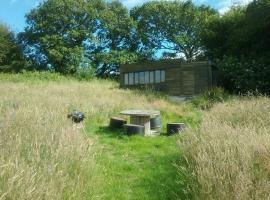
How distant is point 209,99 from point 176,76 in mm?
5612

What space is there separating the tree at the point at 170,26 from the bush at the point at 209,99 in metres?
25.5

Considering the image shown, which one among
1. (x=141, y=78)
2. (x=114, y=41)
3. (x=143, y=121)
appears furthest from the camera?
(x=114, y=41)

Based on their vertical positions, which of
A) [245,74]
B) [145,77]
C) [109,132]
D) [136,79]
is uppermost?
[245,74]

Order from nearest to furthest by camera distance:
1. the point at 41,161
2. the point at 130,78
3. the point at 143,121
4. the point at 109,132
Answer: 1. the point at 41,161
2. the point at 109,132
3. the point at 143,121
4. the point at 130,78

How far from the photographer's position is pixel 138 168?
8328 mm

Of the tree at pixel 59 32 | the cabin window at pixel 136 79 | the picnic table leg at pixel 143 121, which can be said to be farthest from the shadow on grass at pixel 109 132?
the tree at pixel 59 32

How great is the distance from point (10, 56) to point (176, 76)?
867 inches

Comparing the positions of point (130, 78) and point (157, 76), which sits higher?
point (157, 76)

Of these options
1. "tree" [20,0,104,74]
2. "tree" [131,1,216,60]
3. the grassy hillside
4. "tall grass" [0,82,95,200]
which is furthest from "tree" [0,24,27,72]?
"tall grass" [0,82,95,200]

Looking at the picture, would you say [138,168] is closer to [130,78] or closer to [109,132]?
[109,132]

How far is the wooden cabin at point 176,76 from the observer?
83.4 feet

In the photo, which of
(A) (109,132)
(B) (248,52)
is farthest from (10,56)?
(A) (109,132)

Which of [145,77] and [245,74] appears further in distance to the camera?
[145,77]

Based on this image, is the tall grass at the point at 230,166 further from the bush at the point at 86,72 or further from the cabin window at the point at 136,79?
the bush at the point at 86,72
